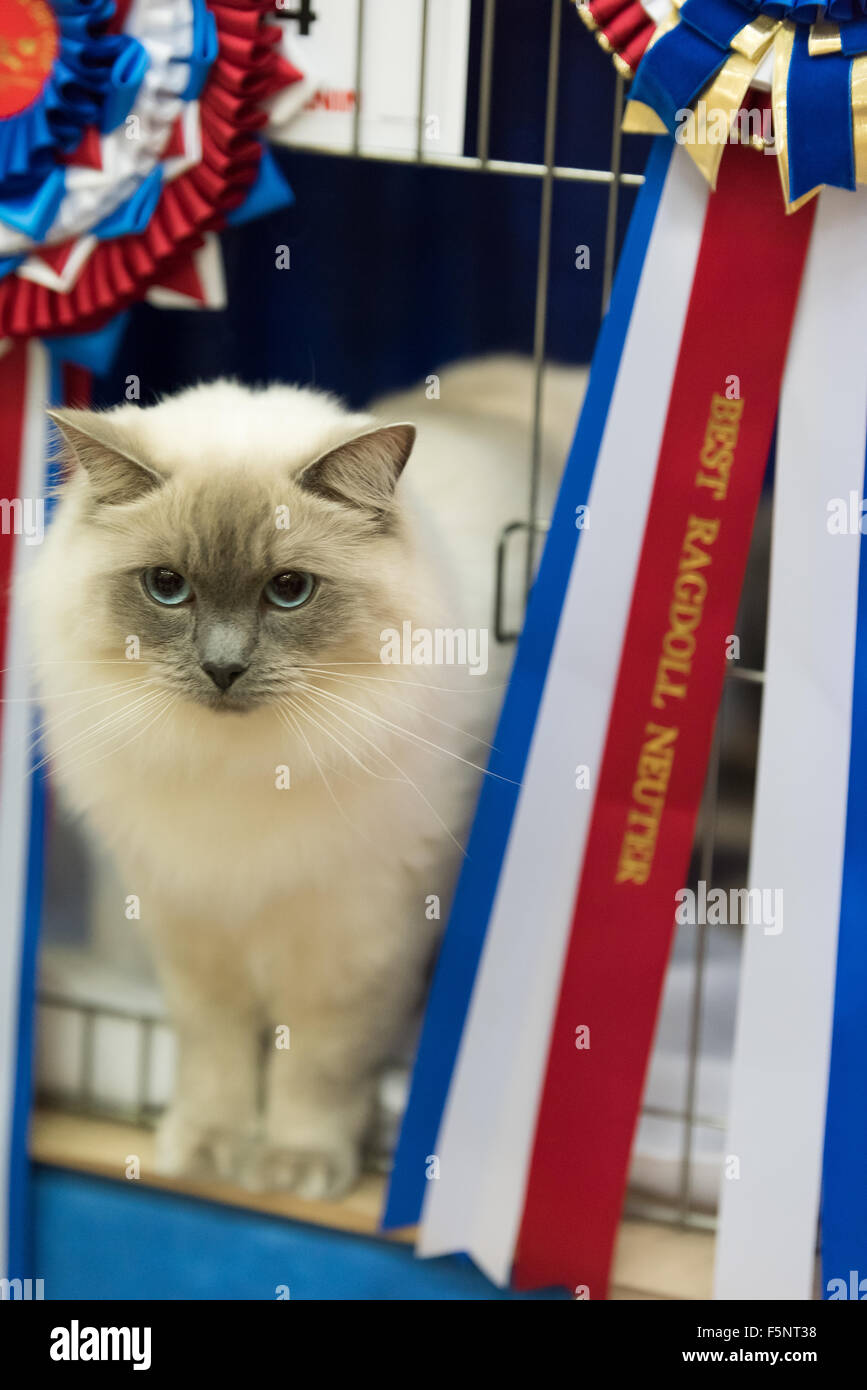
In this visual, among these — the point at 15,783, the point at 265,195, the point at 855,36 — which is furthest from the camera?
the point at 15,783

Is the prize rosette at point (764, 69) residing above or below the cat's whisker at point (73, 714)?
above

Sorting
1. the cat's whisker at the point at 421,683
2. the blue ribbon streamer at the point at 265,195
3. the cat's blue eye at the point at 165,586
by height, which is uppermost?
the blue ribbon streamer at the point at 265,195

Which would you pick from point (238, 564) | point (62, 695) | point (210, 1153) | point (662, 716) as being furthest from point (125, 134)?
point (210, 1153)

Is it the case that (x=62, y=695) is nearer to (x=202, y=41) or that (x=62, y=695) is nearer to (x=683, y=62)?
(x=202, y=41)

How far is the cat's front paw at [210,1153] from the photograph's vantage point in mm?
1188

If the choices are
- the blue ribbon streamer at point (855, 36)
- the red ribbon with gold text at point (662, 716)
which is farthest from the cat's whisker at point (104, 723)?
the blue ribbon streamer at point (855, 36)

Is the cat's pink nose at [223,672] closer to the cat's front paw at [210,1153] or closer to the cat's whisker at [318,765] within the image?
the cat's whisker at [318,765]

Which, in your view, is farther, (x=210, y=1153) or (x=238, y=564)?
(x=210, y=1153)

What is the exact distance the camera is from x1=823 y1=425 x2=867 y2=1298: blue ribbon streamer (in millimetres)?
1081

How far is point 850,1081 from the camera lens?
1.10 m

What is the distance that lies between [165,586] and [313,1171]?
24.9 inches

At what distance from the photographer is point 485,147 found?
104 centimetres

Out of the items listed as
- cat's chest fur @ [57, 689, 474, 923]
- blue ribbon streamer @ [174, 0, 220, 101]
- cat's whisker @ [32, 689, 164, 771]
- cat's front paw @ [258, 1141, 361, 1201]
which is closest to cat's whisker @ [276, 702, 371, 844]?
cat's chest fur @ [57, 689, 474, 923]
